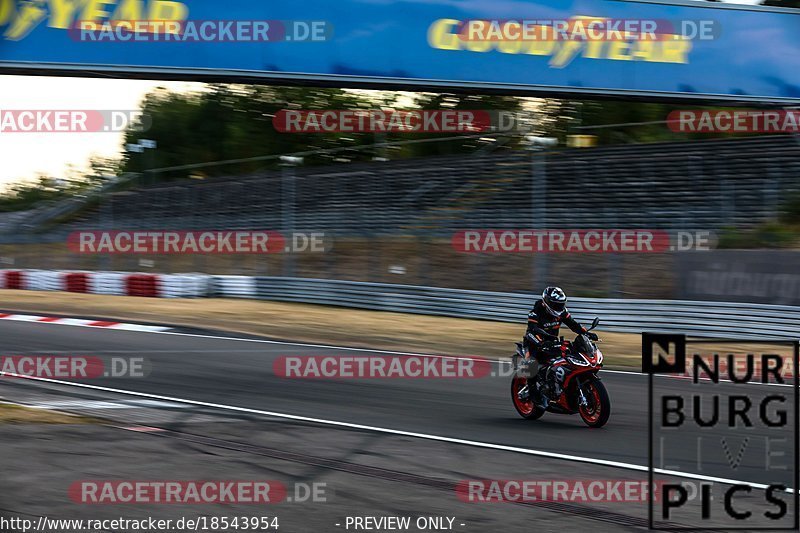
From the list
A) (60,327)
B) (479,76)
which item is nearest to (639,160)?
(479,76)

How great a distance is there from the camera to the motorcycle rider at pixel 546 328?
9.25m

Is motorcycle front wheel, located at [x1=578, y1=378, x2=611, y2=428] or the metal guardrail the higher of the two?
the metal guardrail

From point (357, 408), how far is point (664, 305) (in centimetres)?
870

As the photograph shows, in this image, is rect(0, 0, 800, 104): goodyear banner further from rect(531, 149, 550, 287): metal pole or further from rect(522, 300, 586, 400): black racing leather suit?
rect(522, 300, 586, 400): black racing leather suit

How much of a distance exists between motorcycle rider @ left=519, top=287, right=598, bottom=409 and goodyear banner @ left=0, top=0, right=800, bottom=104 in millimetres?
11537

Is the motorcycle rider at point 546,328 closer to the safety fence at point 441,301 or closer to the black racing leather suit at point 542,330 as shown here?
the black racing leather suit at point 542,330

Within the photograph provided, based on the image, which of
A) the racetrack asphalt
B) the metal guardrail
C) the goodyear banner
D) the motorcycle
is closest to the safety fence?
the metal guardrail

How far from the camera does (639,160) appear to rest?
2494cm

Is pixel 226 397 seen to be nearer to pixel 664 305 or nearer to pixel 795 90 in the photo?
pixel 664 305

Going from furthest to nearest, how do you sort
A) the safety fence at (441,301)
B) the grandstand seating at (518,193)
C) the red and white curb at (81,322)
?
the grandstand seating at (518,193), the red and white curb at (81,322), the safety fence at (441,301)

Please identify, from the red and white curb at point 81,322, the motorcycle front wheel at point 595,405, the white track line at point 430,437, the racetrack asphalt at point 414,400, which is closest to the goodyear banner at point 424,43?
the red and white curb at point 81,322

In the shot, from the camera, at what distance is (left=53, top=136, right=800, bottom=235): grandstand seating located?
21953 millimetres

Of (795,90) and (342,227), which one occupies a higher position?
(795,90)

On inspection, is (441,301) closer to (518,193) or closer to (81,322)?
(518,193)
